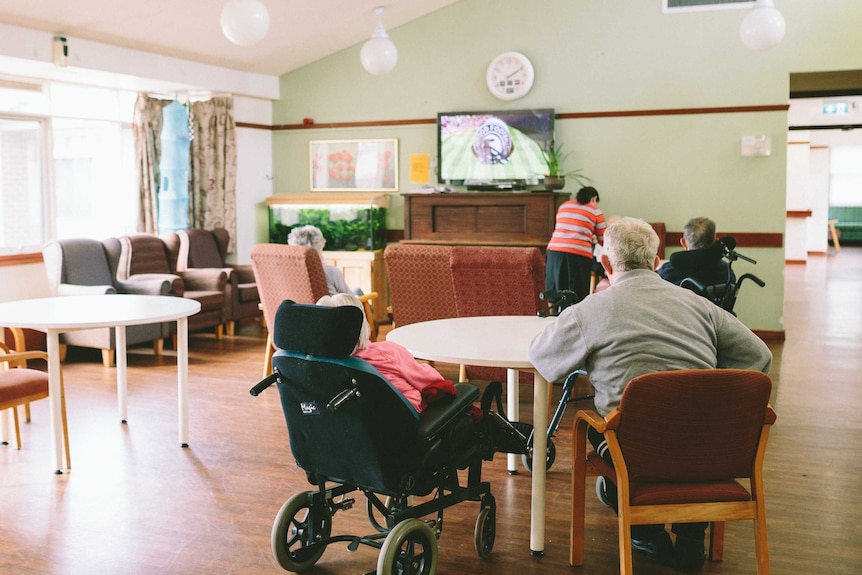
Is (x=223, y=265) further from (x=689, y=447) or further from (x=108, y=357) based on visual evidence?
(x=689, y=447)

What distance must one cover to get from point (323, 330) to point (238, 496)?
57.8 inches

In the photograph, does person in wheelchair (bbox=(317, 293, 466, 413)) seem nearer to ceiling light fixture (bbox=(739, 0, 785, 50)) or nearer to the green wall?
ceiling light fixture (bbox=(739, 0, 785, 50))

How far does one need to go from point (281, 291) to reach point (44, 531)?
238cm

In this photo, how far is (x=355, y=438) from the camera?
2.65m

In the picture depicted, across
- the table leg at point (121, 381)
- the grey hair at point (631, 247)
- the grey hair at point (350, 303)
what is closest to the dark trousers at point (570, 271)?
the table leg at point (121, 381)

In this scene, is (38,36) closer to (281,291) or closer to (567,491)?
(281,291)

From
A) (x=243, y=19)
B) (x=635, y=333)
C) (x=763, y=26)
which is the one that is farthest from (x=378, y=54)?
(x=635, y=333)

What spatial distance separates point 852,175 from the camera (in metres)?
20.2

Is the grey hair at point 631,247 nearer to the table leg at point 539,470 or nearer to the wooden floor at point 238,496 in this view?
the table leg at point 539,470

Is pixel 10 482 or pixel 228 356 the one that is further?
pixel 228 356

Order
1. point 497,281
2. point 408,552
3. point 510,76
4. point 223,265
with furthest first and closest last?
point 223,265, point 510,76, point 497,281, point 408,552

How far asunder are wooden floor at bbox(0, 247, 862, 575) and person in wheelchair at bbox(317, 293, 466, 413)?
660 mm

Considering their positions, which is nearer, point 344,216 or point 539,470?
point 539,470

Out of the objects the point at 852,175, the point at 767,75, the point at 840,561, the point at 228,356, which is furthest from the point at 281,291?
the point at 852,175
